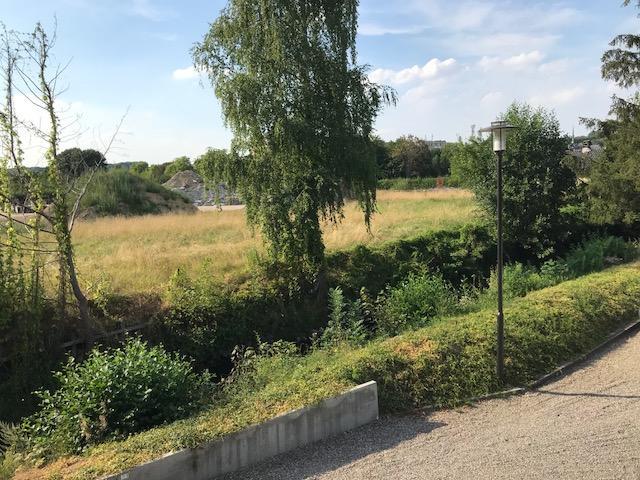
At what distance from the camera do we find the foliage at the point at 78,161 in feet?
32.2

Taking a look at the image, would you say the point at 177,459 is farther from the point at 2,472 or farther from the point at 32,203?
the point at 32,203

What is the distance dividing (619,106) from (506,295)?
1023 cm

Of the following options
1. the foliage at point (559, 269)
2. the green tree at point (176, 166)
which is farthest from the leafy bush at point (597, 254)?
the green tree at point (176, 166)

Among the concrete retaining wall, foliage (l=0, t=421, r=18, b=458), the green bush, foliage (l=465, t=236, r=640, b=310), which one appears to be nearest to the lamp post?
the concrete retaining wall

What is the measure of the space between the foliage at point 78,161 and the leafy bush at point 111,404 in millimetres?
4620

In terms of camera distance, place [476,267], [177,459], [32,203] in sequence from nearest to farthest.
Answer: [177,459], [32,203], [476,267]

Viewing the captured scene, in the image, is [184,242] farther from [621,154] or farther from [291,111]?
[621,154]

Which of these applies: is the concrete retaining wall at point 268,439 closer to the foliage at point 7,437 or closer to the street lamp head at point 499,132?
the foliage at point 7,437

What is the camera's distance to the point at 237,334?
11805mm

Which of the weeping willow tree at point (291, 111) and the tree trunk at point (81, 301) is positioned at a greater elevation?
the weeping willow tree at point (291, 111)

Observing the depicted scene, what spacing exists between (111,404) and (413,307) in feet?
23.2

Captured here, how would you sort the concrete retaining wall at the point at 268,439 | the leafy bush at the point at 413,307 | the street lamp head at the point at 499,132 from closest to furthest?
the concrete retaining wall at the point at 268,439
the street lamp head at the point at 499,132
the leafy bush at the point at 413,307

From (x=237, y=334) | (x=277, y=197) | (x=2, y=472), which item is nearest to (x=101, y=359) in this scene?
(x=2, y=472)

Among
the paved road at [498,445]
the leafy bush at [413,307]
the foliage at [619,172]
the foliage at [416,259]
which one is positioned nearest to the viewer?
the paved road at [498,445]
